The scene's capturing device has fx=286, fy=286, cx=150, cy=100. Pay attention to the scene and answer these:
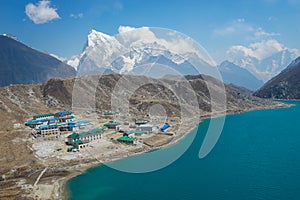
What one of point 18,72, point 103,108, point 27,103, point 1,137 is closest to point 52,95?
point 27,103

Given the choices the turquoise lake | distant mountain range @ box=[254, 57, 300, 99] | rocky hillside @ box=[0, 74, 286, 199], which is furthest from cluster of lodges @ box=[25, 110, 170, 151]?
distant mountain range @ box=[254, 57, 300, 99]

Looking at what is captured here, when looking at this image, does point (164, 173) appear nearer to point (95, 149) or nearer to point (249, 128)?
point (95, 149)

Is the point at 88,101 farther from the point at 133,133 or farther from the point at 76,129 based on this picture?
the point at 133,133

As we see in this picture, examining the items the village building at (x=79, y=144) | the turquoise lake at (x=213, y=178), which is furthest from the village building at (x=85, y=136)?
the turquoise lake at (x=213, y=178)

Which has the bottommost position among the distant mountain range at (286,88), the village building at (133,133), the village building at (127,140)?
the village building at (127,140)

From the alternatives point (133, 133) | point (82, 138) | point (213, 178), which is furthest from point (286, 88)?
point (213, 178)

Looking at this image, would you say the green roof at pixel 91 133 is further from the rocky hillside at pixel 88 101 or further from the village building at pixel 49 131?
the rocky hillside at pixel 88 101

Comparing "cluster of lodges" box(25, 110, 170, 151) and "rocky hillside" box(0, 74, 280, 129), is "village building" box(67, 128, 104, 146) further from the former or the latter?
"rocky hillside" box(0, 74, 280, 129)
